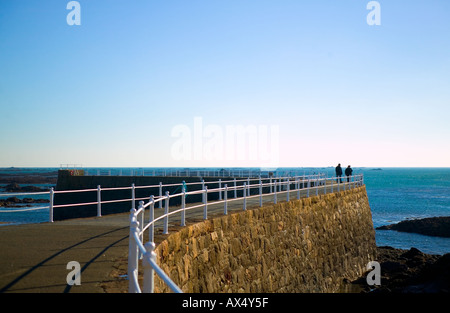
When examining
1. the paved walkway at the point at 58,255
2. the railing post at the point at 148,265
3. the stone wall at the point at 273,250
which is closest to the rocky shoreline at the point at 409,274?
the stone wall at the point at 273,250

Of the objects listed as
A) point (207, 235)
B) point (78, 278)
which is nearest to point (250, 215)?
point (207, 235)

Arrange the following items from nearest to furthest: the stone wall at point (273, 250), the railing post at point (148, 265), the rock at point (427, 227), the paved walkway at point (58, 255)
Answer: the railing post at point (148, 265) → the paved walkway at point (58, 255) → the stone wall at point (273, 250) → the rock at point (427, 227)

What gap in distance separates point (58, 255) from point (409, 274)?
60.3ft

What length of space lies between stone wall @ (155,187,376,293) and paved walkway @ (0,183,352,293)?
2.92 feet

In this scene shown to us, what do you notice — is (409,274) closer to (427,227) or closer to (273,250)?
(273,250)

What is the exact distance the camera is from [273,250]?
1317cm

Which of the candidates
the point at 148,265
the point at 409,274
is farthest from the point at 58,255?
the point at 409,274

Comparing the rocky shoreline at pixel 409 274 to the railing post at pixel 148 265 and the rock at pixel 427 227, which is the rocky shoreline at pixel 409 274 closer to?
the railing post at pixel 148 265

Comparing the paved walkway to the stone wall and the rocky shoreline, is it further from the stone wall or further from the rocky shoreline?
the rocky shoreline

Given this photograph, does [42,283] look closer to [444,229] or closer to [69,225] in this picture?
[69,225]

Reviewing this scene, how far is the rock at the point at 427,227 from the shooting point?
3733 centimetres

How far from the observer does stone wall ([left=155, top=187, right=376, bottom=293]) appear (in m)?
8.83

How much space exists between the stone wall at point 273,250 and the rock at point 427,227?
18101 millimetres
